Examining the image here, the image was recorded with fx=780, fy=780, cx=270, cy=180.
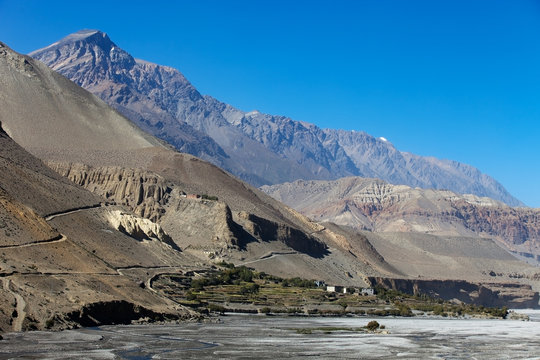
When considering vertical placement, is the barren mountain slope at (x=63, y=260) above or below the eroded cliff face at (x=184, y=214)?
below

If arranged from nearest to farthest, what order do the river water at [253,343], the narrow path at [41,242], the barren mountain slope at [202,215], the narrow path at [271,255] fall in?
the river water at [253,343] → the narrow path at [41,242] → the narrow path at [271,255] → the barren mountain slope at [202,215]

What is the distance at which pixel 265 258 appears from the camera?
14662 cm

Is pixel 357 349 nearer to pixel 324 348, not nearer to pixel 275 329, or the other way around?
pixel 324 348

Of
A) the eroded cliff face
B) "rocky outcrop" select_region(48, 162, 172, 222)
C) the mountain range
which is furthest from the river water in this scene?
"rocky outcrop" select_region(48, 162, 172, 222)

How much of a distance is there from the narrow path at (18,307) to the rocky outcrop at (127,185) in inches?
3453

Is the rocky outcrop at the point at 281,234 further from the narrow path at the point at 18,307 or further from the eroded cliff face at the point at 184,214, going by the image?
the narrow path at the point at 18,307

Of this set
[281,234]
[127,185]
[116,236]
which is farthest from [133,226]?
[281,234]

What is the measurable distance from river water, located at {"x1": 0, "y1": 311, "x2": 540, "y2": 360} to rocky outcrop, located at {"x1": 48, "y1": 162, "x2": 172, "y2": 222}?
69.7 metres

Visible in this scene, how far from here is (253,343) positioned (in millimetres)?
65938

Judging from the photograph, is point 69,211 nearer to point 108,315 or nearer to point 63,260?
point 63,260

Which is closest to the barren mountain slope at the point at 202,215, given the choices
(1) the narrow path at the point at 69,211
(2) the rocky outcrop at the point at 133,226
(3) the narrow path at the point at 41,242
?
(2) the rocky outcrop at the point at 133,226

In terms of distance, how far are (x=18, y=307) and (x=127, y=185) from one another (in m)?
99.1

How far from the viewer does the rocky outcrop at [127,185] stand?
510ft

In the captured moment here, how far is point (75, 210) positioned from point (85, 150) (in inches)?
3502
